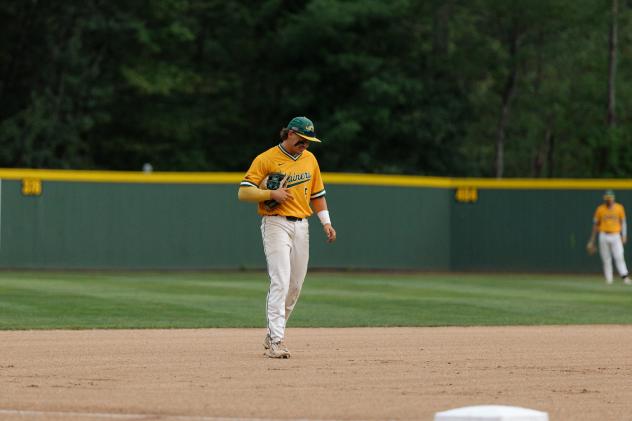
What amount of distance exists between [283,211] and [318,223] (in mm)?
21326

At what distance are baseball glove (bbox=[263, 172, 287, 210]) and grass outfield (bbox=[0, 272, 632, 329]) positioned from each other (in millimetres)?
4385

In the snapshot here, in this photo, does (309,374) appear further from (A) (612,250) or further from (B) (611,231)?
(A) (612,250)

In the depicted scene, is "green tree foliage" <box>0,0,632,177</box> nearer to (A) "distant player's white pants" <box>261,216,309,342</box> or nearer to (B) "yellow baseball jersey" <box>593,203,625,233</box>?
(B) "yellow baseball jersey" <box>593,203,625,233</box>

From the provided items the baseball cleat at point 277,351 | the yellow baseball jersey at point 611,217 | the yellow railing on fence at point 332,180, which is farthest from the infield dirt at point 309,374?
the yellow railing on fence at point 332,180

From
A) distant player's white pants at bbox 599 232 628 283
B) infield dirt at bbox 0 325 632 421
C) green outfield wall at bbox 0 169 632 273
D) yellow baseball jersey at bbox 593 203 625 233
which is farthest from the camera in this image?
green outfield wall at bbox 0 169 632 273

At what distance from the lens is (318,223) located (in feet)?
108

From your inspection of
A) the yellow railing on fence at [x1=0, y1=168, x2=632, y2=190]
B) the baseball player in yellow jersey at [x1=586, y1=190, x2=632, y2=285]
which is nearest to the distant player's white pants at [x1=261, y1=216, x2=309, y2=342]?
the baseball player in yellow jersey at [x1=586, y1=190, x2=632, y2=285]

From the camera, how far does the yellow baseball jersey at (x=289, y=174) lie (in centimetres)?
1168

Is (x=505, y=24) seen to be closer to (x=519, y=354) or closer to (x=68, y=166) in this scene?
(x=68, y=166)

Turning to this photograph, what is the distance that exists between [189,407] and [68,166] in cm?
3942

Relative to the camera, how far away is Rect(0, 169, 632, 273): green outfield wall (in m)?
32.0

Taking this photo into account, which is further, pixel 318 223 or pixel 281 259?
pixel 318 223

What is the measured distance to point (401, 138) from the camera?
49.0m

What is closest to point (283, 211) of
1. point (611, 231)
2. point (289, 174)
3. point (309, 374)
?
point (289, 174)
